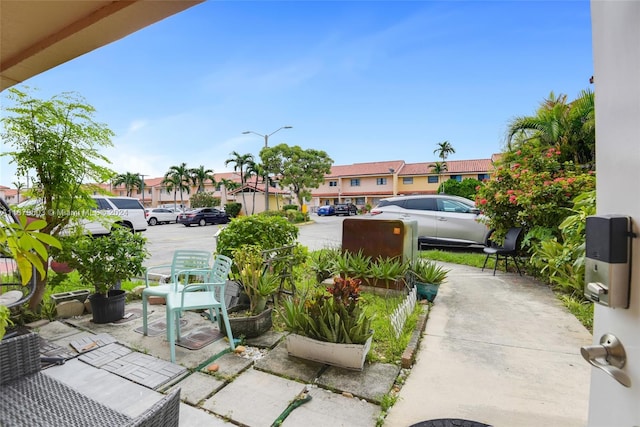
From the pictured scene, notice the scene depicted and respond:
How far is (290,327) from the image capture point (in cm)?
296

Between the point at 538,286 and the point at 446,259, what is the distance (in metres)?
2.15

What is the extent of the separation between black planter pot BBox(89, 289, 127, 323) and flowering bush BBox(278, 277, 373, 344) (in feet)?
8.15

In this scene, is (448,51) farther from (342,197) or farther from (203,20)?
(342,197)

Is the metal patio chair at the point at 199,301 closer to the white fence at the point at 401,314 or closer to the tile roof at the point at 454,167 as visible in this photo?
the white fence at the point at 401,314

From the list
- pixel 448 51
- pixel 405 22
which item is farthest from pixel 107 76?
pixel 448 51

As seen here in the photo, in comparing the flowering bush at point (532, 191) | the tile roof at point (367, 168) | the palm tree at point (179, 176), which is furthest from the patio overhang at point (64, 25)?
the palm tree at point (179, 176)

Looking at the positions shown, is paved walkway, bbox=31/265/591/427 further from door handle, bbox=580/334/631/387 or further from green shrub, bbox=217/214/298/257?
door handle, bbox=580/334/631/387

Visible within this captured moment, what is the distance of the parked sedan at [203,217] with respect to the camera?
886 inches

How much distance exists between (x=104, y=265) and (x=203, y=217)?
67.1 feet

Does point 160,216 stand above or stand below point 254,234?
below

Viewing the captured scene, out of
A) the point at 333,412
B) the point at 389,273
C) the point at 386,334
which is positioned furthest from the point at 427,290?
the point at 333,412

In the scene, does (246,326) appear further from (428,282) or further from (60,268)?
(60,268)

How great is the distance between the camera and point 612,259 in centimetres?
74

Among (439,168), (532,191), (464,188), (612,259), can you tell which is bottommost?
(612,259)
